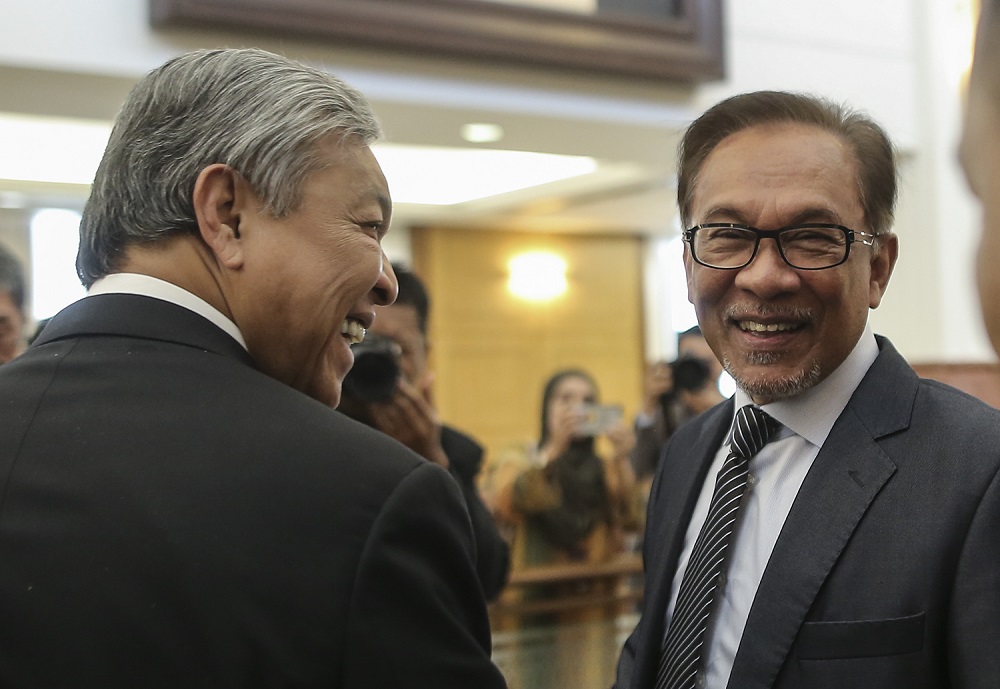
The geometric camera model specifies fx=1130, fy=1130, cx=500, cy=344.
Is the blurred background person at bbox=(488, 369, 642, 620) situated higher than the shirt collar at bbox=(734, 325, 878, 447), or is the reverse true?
the shirt collar at bbox=(734, 325, 878, 447)

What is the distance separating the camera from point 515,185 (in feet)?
27.1

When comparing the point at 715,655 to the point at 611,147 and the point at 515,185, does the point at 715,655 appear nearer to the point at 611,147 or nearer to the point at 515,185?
the point at 611,147

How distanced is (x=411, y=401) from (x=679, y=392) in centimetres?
211

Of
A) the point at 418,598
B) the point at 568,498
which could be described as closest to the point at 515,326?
the point at 568,498

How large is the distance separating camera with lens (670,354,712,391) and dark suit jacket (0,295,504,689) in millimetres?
3162

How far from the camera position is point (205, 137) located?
1.27 metres

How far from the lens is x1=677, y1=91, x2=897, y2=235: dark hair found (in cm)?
178

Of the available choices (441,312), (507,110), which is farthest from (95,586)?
(441,312)

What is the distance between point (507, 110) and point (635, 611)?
2.33 meters

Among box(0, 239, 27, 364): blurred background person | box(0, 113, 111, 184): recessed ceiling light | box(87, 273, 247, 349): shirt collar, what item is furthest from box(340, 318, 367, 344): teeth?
box(0, 113, 111, 184): recessed ceiling light

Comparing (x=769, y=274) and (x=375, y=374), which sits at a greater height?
(x=769, y=274)

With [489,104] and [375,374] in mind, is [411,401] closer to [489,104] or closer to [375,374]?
[375,374]

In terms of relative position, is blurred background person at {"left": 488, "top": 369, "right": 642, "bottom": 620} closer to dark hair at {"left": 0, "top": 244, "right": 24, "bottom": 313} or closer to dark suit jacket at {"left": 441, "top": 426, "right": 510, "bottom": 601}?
dark suit jacket at {"left": 441, "top": 426, "right": 510, "bottom": 601}

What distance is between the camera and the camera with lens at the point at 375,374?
2504mm
